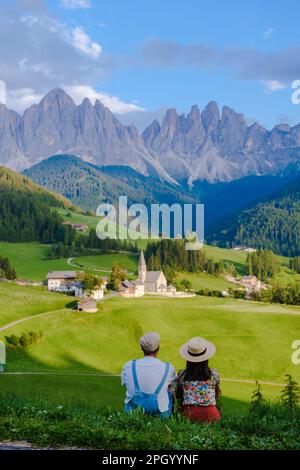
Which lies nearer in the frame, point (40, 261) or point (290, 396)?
point (290, 396)

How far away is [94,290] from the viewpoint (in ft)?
315

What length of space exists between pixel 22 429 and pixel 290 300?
106 metres

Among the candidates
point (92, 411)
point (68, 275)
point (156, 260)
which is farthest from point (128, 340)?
point (156, 260)

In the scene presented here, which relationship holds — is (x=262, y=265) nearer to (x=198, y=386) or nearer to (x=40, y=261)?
(x=40, y=261)

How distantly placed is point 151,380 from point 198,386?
1.20 metres

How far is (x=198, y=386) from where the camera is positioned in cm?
1319

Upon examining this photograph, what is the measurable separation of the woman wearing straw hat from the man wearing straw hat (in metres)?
0.34

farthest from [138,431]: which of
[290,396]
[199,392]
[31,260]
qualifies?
[31,260]

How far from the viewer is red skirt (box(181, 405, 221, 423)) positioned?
1320 cm

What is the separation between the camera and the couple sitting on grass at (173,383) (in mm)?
13109

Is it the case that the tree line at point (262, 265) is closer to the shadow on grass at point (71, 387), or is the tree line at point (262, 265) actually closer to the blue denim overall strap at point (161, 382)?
the shadow on grass at point (71, 387)

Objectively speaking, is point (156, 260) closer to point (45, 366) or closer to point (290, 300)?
point (290, 300)

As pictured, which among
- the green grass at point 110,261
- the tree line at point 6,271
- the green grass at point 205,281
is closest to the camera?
the tree line at point 6,271

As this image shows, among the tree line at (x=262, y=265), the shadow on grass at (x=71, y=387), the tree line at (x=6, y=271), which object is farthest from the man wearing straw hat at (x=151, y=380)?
the tree line at (x=262, y=265)
